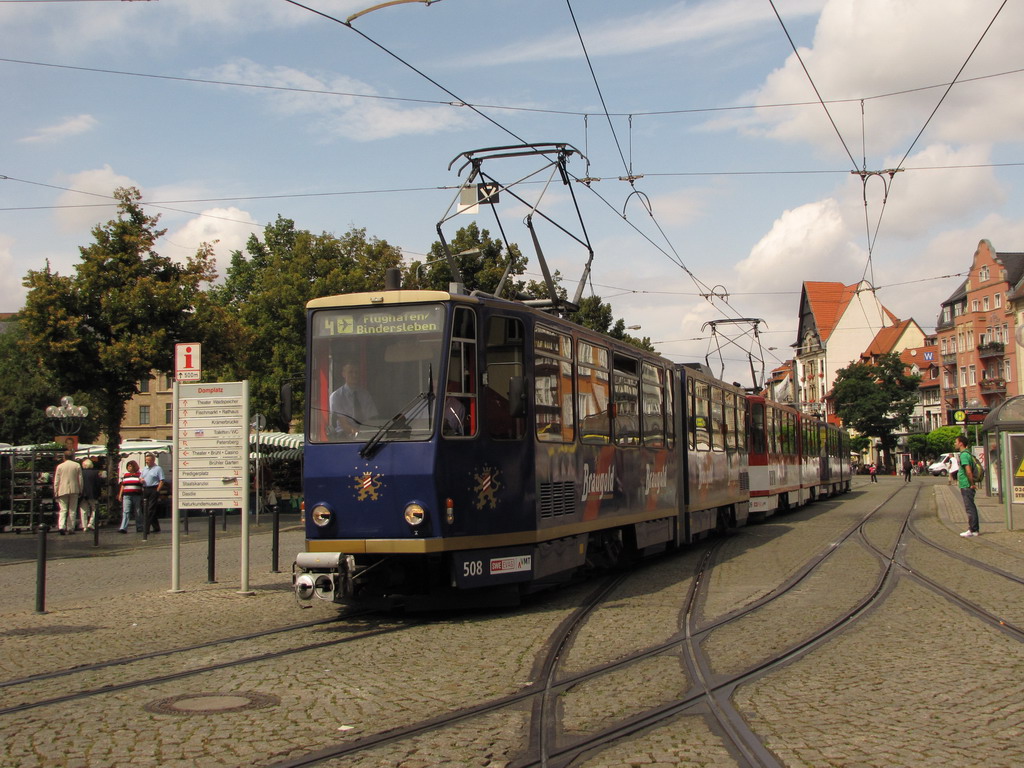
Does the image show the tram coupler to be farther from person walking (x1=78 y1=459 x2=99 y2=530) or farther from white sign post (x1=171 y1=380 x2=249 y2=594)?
person walking (x1=78 y1=459 x2=99 y2=530)

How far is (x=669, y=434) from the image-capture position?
16344 mm

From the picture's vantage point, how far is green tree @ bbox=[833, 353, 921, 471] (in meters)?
95.7

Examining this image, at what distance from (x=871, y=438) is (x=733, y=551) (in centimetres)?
8801

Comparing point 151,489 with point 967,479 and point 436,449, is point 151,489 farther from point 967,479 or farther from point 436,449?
point 967,479

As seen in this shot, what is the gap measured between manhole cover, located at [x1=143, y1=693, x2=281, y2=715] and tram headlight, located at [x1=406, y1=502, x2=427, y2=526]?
10.1 feet

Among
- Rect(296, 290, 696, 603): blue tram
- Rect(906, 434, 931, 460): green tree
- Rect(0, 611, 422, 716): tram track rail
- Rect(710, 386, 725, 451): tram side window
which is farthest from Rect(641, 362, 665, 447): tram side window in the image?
Rect(906, 434, 931, 460): green tree

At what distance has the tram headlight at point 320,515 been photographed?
33.1ft

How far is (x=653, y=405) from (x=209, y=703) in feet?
32.1

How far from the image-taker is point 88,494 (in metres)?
23.2

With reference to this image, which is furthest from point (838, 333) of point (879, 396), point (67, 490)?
point (67, 490)

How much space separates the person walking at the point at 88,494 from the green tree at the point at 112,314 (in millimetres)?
3315

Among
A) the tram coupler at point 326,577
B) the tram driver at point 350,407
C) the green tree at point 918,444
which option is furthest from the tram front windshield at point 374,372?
the green tree at point 918,444

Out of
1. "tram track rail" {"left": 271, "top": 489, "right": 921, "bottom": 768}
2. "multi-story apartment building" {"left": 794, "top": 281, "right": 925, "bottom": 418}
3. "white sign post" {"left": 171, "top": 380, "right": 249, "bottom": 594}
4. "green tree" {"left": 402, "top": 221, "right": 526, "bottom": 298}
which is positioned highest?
"multi-story apartment building" {"left": 794, "top": 281, "right": 925, "bottom": 418}

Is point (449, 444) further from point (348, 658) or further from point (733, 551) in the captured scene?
point (733, 551)
